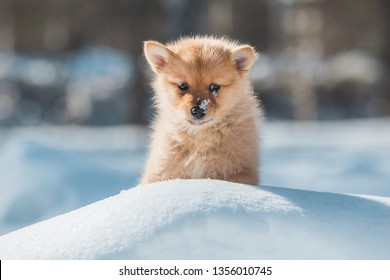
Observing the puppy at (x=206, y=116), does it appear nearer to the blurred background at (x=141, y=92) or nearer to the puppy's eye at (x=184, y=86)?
the puppy's eye at (x=184, y=86)

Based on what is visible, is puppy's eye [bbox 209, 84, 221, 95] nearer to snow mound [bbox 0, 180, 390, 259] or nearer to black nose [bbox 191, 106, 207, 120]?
black nose [bbox 191, 106, 207, 120]

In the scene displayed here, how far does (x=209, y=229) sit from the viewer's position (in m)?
2.65

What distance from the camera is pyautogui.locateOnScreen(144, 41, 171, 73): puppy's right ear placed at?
13.0ft

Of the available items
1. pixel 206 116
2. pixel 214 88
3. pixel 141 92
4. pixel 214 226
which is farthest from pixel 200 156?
pixel 141 92

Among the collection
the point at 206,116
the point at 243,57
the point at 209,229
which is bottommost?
the point at 209,229

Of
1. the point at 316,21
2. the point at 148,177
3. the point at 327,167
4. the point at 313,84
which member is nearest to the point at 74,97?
the point at 313,84

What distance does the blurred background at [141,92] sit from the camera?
6.65 metres

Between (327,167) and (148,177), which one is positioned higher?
(148,177)

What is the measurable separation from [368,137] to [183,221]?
10.6 meters

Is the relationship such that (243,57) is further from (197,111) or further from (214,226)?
(214,226)

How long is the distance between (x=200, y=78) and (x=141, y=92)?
10.2 m

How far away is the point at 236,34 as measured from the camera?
85.9ft
